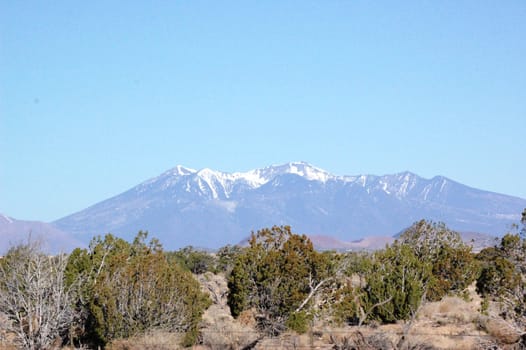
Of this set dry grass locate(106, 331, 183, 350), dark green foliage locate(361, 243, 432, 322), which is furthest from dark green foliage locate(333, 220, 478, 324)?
dry grass locate(106, 331, 183, 350)

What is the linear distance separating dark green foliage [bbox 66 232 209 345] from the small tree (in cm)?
90

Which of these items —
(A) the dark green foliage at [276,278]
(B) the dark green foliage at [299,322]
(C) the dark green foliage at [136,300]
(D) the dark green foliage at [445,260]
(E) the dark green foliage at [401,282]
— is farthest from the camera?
(D) the dark green foliage at [445,260]

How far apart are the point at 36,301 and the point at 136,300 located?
2.99m

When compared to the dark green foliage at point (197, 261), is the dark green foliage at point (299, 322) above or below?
above

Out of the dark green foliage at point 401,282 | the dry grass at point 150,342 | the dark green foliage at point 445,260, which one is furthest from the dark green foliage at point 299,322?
the dark green foliage at point 445,260

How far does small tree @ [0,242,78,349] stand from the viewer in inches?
966

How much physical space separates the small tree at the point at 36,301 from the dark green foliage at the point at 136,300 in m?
0.90

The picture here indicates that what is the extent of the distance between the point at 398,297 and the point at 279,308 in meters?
5.27

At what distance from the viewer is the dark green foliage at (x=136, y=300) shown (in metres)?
25.1

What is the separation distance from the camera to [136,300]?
25.4 m

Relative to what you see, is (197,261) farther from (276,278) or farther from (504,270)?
(276,278)

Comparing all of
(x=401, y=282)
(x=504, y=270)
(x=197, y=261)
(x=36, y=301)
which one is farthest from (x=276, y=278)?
(x=197, y=261)

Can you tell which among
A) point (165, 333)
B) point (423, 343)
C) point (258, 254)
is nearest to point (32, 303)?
point (165, 333)

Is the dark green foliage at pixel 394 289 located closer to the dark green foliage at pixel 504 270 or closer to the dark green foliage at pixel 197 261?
the dark green foliage at pixel 504 270
